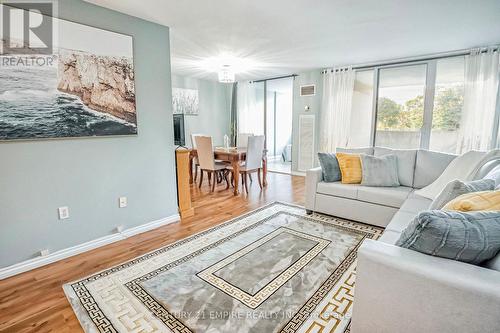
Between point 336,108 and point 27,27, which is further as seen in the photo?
point 336,108

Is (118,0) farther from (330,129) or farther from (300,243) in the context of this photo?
(330,129)

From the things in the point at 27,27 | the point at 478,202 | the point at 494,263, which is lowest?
the point at 494,263

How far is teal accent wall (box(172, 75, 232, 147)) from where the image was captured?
246 inches

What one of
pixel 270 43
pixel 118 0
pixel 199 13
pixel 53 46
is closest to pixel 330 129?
pixel 270 43

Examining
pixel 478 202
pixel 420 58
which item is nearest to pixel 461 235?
pixel 478 202

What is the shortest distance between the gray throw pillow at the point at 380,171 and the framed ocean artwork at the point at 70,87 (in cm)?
273

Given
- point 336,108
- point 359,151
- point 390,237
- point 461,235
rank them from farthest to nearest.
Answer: point 336,108 < point 359,151 < point 390,237 < point 461,235

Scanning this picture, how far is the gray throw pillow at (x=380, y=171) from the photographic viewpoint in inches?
121

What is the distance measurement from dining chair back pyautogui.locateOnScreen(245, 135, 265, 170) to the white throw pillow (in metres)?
2.56

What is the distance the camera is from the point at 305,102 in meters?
5.80

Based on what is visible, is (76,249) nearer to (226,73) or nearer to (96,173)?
(96,173)

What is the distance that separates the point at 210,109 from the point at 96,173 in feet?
14.8

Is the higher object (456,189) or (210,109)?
(210,109)

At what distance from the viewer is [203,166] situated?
4.70 m
